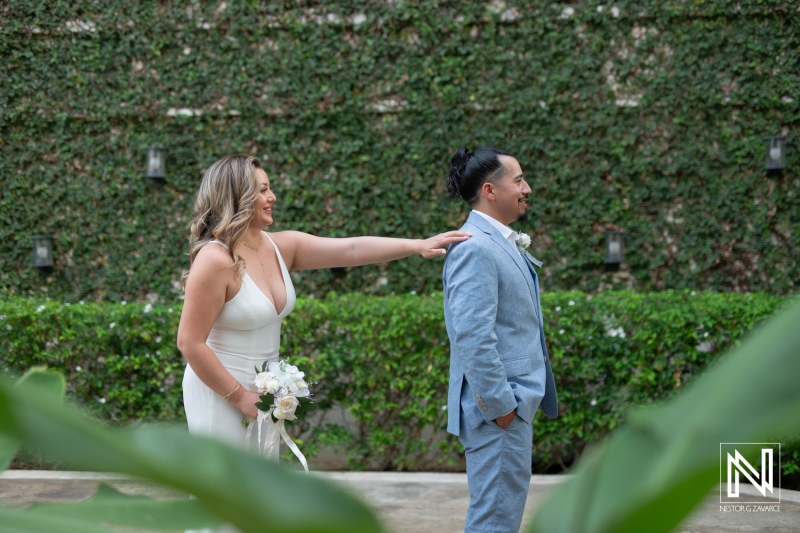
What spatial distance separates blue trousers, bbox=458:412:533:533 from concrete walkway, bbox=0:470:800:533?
0.93 m

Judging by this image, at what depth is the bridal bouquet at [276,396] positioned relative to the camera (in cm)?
308

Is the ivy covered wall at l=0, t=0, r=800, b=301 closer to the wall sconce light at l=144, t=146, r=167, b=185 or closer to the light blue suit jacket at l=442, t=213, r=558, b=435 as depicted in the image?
the wall sconce light at l=144, t=146, r=167, b=185

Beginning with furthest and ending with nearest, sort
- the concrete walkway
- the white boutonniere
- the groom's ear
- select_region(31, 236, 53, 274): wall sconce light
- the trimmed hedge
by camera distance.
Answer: select_region(31, 236, 53, 274): wall sconce light, the trimmed hedge, the concrete walkway, the white boutonniere, the groom's ear

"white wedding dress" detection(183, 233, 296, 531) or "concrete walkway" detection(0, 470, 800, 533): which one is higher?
"white wedding dress" detection(183, 233, 296, 531)

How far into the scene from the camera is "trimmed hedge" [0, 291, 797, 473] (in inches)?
215

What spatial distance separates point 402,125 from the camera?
7.55 m

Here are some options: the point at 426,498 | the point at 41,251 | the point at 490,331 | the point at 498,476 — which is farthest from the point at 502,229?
the point at 41,251

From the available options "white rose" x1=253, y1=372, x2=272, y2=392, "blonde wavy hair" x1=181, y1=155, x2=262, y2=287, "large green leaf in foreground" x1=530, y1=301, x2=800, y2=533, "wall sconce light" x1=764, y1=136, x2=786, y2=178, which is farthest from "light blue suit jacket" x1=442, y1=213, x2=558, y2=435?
"wall sconce light" x1=764, y1=136, x2=786, y2=178

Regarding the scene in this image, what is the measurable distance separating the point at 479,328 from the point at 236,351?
93 centimetres

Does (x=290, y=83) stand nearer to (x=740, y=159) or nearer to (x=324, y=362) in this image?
(x=324, y=362)

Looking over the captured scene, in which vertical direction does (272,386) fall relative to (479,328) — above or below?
below

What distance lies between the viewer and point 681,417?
0.30 meters

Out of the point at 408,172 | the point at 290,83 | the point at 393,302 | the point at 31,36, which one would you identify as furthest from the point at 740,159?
the point at 31,36

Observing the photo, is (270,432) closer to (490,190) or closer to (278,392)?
(278,392)
